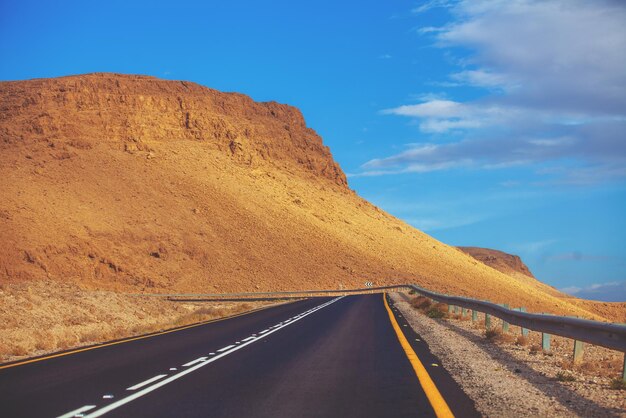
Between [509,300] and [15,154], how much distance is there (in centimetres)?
6219

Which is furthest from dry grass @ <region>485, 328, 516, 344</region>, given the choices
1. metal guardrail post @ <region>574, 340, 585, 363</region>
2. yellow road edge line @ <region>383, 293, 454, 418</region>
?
metal guardrail post @ <region>574, 340, 585, 363</region>

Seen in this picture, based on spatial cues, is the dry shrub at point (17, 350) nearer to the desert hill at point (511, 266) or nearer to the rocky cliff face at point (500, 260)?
the desert hill at point (511, 266)

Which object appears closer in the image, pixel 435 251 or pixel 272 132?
pixel 435 251

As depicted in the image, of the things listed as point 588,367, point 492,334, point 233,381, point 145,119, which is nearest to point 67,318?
point 492,334

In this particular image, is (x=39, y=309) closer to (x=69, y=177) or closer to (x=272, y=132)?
(x=69, y=177)

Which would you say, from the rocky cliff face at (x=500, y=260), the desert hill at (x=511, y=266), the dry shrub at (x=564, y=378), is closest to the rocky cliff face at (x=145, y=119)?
the desert hill at (x=511, y=266)

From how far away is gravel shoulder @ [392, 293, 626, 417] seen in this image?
7.64 metres

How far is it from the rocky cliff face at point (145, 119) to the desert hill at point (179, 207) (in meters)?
0.27

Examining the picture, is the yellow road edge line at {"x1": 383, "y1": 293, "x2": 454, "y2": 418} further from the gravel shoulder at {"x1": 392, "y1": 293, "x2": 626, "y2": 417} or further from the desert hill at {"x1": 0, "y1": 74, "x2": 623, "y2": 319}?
the desert hill at {"x1": 0, "y1": 74, "x2": 623, "y2": 319}

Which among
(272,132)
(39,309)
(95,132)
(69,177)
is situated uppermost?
(272,132)

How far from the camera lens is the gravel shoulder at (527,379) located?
764 cm

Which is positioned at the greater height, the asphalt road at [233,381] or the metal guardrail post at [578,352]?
the metal guardrail post at [578,352]

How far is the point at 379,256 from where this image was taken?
3398 inches

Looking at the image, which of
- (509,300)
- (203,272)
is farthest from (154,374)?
(509,300)
